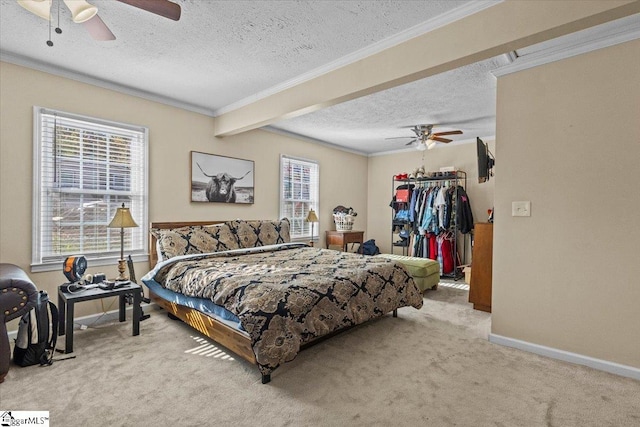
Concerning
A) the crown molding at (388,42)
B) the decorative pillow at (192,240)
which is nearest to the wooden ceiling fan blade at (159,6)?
the crown molding at (388,42)

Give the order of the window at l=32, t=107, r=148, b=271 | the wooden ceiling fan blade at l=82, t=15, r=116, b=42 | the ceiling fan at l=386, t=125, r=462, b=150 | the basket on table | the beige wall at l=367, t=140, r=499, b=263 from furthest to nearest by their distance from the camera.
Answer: the basket on table, the beige wall at l=367, t=140, r=499, b=263, the ceiling fan at l=386, t=125, r=462, b=150, the window at l=32, t=107, r=148, b=271, the wooden ceiling fan blade at l=82, t=15, r=116, b=42

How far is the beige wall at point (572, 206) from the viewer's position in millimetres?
2264

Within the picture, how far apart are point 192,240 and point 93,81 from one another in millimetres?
1879

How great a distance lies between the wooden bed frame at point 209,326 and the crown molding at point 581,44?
2588mm

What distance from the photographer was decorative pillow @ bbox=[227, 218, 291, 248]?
414cm

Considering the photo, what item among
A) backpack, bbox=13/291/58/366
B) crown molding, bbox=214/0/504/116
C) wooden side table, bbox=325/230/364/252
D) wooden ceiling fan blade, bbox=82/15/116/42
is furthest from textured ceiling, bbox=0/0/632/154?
wooden side table, bbox=325/230/364/252

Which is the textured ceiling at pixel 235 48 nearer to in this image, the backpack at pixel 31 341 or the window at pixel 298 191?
the window at pixel 298 191

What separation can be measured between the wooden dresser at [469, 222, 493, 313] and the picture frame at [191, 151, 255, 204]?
9.99ft

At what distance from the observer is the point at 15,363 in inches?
93.3

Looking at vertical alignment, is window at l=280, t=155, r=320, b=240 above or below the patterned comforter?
above

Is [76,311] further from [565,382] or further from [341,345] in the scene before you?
[565,382]

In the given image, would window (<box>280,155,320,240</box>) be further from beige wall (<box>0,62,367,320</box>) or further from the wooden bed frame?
the wooden bed frame

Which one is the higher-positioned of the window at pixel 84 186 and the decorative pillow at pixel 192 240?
the window at pixel 84 186

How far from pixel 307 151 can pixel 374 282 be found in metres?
3.26
